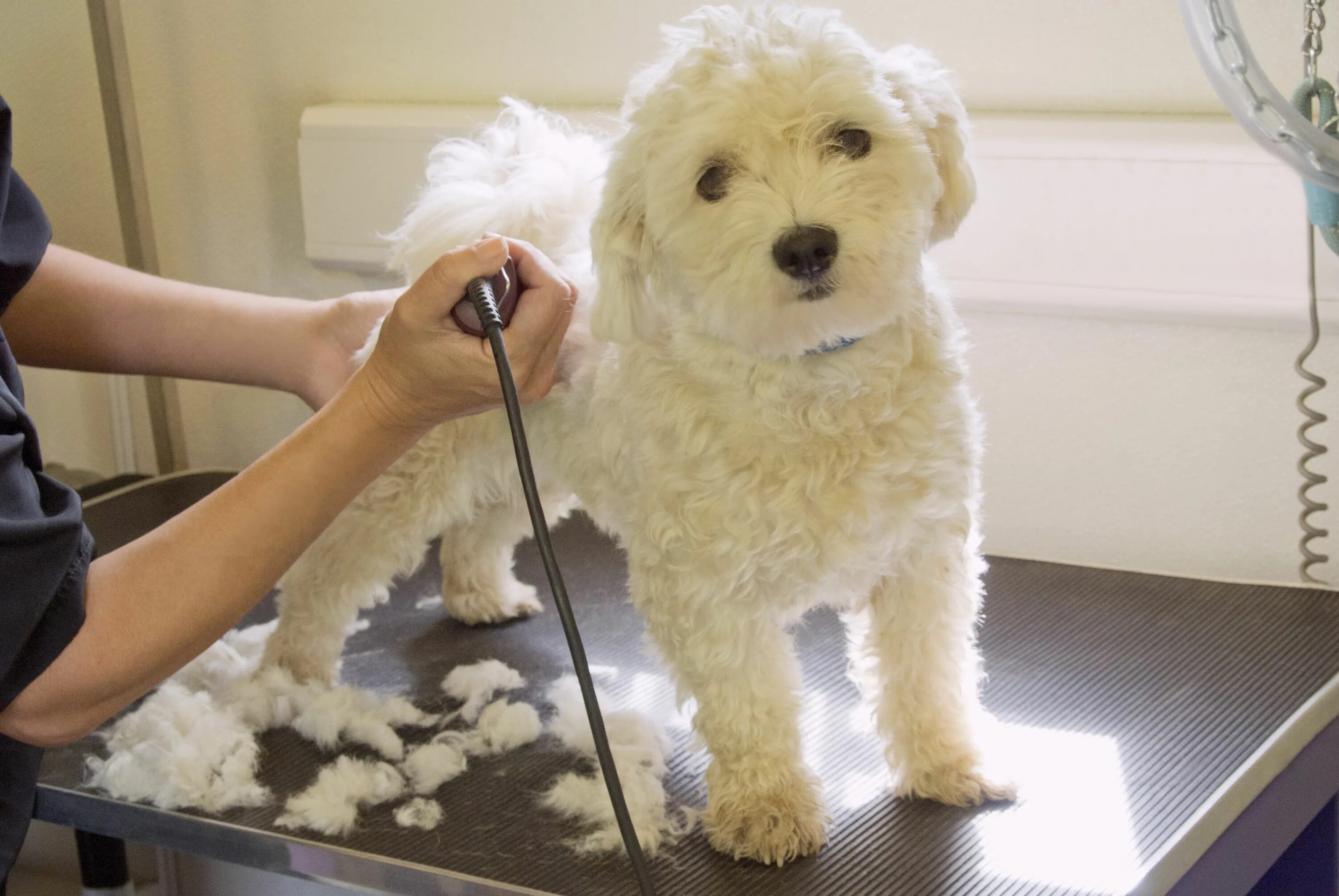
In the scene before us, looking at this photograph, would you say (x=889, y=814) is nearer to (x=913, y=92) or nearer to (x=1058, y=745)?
(x=1058, y=745)

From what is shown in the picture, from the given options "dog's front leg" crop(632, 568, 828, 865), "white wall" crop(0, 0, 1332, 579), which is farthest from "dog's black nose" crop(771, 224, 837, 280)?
"white wall" crop(0, 0, 1332, 579)

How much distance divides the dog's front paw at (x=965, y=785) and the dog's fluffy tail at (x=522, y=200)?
51cm

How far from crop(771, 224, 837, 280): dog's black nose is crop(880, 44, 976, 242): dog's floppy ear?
0.13m

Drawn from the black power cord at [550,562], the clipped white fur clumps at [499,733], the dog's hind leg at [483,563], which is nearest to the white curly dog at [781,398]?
the black power cord at [550,562]

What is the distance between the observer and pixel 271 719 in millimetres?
1198

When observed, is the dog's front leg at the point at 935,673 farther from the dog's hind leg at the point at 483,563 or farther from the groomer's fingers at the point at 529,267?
the dog's hind leg at the point at 483,563

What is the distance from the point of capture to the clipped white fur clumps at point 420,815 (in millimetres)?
1023

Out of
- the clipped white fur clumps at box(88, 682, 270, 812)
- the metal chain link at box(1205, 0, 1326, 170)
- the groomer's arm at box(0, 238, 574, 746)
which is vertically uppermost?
the metal chain link at box(1205, 0, 1326, 170)

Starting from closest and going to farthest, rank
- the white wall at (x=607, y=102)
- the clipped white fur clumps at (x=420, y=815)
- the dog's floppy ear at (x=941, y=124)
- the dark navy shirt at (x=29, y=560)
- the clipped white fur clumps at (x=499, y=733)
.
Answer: the dark navy shirt at (x=29, y=560) < the dog's floppy ear at (x=941, y=124) < the clipped white fur clumps at (x=420, y=815) < the clipped white fur clumps at (x=499, y=733) < the white wall at (x=607, y=102)

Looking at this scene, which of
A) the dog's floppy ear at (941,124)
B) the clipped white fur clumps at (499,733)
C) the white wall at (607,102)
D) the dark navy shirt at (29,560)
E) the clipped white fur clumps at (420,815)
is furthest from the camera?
the white wall at (607,102)

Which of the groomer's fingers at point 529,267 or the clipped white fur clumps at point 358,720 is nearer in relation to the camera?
the groomer's fingers at point 529,267

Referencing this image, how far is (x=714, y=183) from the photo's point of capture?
90cm

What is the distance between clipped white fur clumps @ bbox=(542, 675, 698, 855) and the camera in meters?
0.98

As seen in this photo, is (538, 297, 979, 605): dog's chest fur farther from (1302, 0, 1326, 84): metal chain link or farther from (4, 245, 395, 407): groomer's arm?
(4, 245, 395, 407): groomer's arm
